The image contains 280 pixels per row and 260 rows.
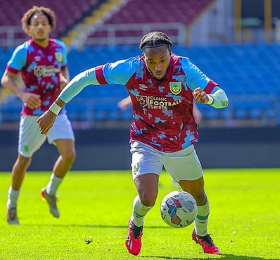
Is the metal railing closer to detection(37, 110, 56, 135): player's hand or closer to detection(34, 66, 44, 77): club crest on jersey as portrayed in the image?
detection(34, 66, 44, 77): club crest on jersey

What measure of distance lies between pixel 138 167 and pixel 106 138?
1511 cm

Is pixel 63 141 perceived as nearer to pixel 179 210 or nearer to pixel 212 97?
pixel 179 210

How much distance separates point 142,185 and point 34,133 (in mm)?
3636

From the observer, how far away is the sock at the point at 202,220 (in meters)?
7.66

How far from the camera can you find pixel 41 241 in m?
8.38

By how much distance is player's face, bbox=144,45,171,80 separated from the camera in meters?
6.93

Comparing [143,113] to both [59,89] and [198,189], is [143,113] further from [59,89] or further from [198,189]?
[59,89]

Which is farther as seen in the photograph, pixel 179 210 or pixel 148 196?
pixel 148 196

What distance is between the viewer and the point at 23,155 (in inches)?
412

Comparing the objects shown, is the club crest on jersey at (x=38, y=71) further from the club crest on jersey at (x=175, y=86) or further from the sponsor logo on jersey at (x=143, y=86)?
the club crest on jersey at (x=175, y=86)

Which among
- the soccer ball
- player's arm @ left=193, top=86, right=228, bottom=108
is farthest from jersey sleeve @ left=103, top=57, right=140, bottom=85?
the soccer ball

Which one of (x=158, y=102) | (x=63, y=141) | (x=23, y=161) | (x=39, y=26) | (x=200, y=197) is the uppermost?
(x=39, y=26)

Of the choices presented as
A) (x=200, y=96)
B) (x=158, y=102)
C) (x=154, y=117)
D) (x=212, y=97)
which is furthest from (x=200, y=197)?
(x=200, y=96)

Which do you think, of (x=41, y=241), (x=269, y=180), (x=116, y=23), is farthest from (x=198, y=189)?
(x=116, y=23)
